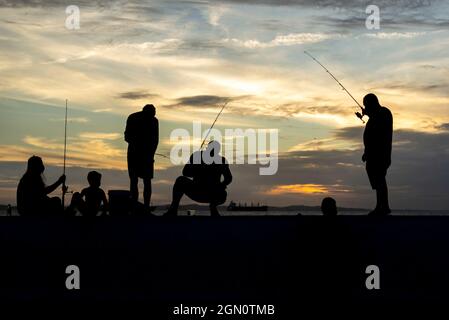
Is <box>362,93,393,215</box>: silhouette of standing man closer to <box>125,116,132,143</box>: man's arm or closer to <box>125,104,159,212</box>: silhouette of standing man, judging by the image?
<box>125,104,159,212</box>: silhouette of standing man

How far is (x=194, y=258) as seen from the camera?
31.8ft

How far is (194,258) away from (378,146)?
9.73ft

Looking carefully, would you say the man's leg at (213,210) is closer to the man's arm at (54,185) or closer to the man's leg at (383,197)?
the man's arm at (54,185)

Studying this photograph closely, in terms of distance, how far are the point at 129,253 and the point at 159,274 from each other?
449mm

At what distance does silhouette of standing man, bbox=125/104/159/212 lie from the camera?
11.6 m

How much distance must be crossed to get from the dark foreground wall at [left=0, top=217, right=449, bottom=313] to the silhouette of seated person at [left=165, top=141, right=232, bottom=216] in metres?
2.05

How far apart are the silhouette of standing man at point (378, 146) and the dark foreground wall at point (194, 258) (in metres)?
0.99

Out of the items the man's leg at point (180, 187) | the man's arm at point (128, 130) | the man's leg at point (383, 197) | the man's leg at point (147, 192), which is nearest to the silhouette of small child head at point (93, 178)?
the man's leg at point (147, 192)

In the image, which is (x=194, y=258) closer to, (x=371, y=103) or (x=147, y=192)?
(x=147, y=192)

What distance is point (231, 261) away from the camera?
9656 millimetres

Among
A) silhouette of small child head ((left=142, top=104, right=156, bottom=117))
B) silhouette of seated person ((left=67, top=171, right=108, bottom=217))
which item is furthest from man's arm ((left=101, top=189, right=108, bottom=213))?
silhouette of small child head ((left=142, top=104, right=156, bottom=117))

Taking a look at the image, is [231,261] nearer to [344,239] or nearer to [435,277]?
[344,239]

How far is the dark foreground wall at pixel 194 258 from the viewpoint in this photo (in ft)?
31.2
